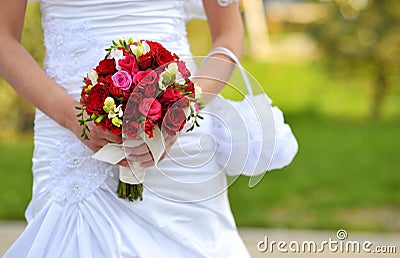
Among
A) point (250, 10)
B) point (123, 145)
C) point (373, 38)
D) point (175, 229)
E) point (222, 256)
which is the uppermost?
point (123, 145)

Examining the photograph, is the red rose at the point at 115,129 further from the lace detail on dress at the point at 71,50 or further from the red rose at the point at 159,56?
the lace detail on dress at the point at 71,50

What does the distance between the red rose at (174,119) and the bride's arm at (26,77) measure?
25cm

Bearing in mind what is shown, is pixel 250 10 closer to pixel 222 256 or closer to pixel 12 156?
pixel 12 156

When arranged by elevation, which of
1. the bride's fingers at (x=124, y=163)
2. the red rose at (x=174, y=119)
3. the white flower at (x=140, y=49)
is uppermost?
the white flower at (x=140, y=49)

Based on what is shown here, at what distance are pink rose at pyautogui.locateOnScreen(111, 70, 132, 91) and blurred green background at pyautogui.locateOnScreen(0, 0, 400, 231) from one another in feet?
14.7

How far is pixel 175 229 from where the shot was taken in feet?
7.73

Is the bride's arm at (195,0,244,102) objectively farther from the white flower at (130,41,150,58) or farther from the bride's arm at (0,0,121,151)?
the bride's arm at (0,0,121,151)

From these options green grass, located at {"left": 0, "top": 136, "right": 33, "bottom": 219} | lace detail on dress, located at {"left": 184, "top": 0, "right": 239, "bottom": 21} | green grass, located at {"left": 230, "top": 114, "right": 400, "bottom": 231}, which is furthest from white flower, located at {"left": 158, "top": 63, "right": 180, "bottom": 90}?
green grass, located at {"left": 0, "top": 136, "right": 33, "bottom": 219}

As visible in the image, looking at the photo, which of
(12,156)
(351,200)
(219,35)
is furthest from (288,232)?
(219,35)

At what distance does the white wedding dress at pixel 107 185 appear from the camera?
229 cm

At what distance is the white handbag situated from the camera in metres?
2.28

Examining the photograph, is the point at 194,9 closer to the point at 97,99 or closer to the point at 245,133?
the point at 245,133

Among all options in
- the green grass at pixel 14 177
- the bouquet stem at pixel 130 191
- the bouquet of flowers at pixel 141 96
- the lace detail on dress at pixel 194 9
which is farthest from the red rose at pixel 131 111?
the green grass at pixel 14 177

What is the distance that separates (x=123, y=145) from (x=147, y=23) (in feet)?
1.68
